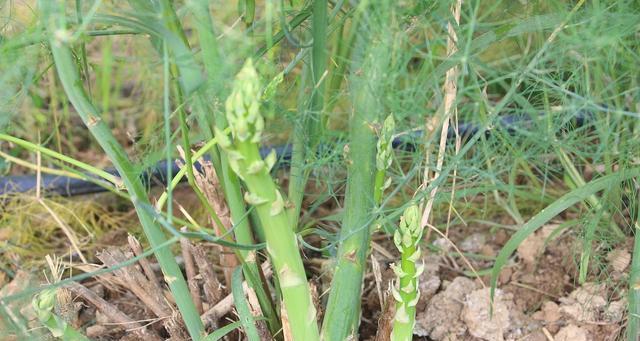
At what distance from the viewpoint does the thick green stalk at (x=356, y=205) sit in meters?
0.83

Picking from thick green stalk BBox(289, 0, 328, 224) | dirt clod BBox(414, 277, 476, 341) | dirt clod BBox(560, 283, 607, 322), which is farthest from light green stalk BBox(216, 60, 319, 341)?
dirt clod BBox(560, 283, 607, 322)

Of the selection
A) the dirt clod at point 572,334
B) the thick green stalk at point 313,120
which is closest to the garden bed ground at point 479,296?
the dirt clod at point 572,334

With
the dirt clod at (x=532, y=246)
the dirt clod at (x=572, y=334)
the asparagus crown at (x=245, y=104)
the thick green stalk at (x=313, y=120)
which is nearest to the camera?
the asparagus crown at (x=245, y=104)

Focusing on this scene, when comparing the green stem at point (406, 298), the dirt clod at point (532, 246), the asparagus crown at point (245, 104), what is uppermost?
the asparagus crown at point (245, 104)

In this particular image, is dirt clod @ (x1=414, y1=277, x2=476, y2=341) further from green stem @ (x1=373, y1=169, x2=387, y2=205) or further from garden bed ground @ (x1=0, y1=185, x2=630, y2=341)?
green stem @ (x1=373, y1=169, x2=387, y2=205)

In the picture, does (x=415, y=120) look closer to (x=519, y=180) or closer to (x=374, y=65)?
(x=374, y=65)

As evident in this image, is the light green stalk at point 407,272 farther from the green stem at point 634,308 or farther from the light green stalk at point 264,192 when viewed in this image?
the green stem at point 634,308

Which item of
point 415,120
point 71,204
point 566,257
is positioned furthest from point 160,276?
point 566,257

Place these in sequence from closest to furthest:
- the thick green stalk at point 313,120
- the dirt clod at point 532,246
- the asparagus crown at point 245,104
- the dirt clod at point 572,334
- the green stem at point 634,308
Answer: the asparagus crown at point 245,104 → the thick green stalk at point 313,120 → the green stem at point 634,308 → the dirt clod at point 572,334 → the dirt clod at point 532,246

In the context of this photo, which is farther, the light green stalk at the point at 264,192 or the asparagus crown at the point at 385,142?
the asparagus crown at the point at 385,142

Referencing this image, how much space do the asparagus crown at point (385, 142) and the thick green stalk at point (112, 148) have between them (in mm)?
239

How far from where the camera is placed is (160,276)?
1197 millimetres

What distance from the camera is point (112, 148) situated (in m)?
0.82

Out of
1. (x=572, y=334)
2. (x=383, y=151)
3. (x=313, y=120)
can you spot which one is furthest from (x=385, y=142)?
(x=572, y=334)
